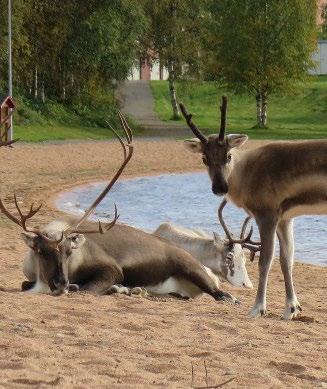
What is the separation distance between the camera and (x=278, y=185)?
36.3 feet

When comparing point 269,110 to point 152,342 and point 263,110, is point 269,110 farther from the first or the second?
point 152,342

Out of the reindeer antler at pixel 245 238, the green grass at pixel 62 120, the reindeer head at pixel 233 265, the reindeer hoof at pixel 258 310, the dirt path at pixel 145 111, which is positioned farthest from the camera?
the dirt path at pixel 145 111

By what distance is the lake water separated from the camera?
2167cm

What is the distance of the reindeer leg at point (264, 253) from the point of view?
1090 centimetres

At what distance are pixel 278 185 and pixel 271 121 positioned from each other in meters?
57.2

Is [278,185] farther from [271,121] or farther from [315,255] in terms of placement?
[271,121]

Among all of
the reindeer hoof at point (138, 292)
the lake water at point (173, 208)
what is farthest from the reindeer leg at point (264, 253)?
the lake water at point (173, 208)

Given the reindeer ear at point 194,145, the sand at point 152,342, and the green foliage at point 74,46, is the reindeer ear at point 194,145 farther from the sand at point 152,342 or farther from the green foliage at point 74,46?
the green foliage at point 74,46

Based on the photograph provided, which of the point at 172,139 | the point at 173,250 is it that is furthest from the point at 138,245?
the point at 172,139

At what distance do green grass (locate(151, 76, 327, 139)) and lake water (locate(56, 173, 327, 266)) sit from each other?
72.6 ft

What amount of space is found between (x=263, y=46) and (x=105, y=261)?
51834mm

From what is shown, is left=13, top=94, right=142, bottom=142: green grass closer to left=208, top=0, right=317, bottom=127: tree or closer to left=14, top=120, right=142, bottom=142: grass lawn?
left=14, top=120, right=142, bottom=142: grass lawn

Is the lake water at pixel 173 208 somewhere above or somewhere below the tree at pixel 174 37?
below

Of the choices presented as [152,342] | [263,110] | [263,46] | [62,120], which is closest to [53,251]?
[152,342]
